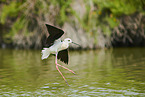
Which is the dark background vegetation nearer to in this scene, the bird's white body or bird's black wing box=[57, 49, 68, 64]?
bird's black wing box=[57, 49, 68, 64]

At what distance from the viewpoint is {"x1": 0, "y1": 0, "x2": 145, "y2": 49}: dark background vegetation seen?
16.2 m

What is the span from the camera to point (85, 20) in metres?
16.6

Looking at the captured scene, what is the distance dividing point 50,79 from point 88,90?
171 centimetres

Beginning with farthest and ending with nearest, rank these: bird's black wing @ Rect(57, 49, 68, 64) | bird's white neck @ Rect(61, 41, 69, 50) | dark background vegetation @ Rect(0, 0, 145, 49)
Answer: dark background vegetation @ Rect(0, 0, 145, 49), bird's black wing @ Rect(57, 49, 68, 64), bird's white neck @ Rect(61, 41, 69, 50)

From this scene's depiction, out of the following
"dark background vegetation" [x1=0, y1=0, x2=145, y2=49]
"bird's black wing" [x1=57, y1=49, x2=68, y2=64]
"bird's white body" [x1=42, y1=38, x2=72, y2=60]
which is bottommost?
"bird's black wing" [x1=57, y1=49, x2=68, y2=64]

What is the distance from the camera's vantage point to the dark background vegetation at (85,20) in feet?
53.2

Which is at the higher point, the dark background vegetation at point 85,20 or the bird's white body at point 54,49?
the dark background vegetation at point 85,20

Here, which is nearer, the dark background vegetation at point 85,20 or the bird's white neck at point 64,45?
the bird's white neck at point 64,45

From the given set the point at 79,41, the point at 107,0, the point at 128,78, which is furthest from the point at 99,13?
the point at 128,78

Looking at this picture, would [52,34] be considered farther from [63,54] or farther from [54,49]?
[63,54]

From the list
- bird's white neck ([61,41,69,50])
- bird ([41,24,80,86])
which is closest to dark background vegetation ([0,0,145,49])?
bird ([41,24,80,86])

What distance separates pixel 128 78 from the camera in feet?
23.7

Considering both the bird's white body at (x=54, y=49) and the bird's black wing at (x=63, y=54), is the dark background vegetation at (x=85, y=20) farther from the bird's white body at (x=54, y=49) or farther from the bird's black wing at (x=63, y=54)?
the bird's white body at (x=54, y=49)

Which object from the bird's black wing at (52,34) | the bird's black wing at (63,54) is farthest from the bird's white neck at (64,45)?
the bird's black wing at (63,54)
